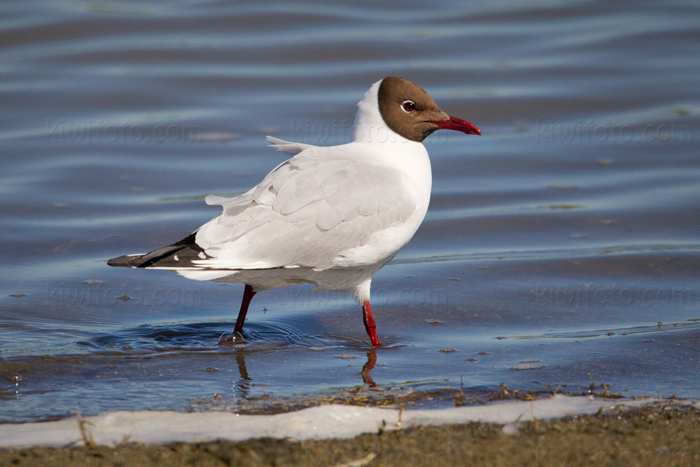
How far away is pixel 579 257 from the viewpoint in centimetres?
756

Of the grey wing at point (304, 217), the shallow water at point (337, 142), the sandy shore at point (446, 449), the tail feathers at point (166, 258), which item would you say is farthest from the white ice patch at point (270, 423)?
the grey wing at point (304, 217)

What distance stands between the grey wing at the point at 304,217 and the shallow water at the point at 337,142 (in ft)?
2.28

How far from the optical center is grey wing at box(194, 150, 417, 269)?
5.19 m

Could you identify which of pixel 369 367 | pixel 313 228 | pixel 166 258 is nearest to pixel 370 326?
pixel 369 367

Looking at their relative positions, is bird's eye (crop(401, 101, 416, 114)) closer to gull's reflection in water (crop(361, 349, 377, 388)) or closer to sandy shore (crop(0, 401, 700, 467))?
gull's reflection in water (crop(361, 349, 377, 388))

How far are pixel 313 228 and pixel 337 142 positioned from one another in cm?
475

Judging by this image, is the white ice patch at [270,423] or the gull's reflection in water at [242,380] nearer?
the white ice patch at [270,423]

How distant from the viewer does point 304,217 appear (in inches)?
208

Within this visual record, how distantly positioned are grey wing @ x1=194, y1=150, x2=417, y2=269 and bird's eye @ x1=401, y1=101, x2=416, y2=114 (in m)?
0.75

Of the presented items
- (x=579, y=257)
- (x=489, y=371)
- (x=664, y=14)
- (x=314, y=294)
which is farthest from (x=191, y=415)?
(x=664, y=14)

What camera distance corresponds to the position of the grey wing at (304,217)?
519 cm

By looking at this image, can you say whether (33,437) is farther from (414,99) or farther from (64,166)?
(64,166)

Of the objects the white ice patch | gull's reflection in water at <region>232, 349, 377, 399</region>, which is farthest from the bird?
the white ice patch

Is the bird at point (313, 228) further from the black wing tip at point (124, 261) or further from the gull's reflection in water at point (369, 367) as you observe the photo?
the gull's reflection in water at point (369, 367)
